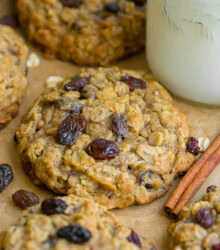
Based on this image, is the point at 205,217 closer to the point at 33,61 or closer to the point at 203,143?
the point at 203,143

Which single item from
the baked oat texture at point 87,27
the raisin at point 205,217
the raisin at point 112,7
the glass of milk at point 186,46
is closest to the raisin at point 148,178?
the raisin at point 205,217

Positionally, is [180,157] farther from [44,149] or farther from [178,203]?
[44,149]

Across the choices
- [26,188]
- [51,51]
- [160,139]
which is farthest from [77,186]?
[51,51]

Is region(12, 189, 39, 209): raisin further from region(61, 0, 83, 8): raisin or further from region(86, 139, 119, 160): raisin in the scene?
region(61, 0, 83, 8): raisin

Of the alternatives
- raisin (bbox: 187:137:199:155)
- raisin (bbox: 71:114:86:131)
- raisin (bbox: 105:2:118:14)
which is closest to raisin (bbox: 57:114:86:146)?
raisin (bbox: 71:114:86:131)

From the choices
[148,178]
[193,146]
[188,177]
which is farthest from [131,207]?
[193,146]

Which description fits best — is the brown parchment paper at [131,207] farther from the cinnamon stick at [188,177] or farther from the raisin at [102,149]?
the raisin at [102,149]
